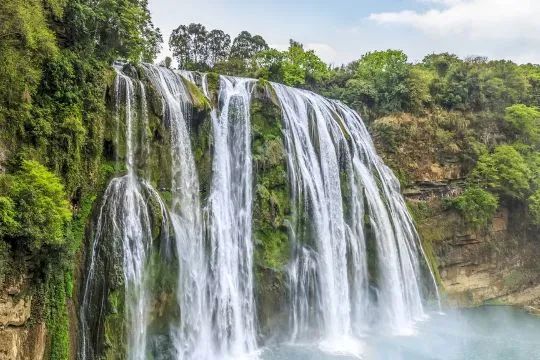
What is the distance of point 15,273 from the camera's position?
28.4 feet

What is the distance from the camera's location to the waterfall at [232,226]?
13922 millimetres

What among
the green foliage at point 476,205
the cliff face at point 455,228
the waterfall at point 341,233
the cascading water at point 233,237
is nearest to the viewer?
the cascading water at point 233,237

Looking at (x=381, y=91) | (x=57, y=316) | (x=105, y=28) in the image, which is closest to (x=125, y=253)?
(x=57, y=316)

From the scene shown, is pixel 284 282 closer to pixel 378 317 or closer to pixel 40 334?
pixel 378 317

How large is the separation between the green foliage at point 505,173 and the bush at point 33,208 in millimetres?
22520

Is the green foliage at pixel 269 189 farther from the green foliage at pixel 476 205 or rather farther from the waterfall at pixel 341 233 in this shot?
the green foliage at pixel 476 205

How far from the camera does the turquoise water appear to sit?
14648 mm

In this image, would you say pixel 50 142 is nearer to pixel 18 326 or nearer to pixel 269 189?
pixel 18 326

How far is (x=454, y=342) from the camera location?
16.9m

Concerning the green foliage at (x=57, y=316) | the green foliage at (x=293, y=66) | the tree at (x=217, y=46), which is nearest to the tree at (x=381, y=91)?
the green foliage at (x=293, y=66)

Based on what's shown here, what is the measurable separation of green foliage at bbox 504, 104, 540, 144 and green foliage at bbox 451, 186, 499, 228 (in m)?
6.55

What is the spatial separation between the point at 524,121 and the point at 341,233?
673 inches

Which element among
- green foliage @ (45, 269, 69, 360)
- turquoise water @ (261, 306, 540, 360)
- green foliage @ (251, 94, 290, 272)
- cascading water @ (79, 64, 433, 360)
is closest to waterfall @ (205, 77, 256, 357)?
cascading water @ (79, 64, 433, 360)

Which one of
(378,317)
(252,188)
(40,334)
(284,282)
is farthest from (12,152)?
(378,317)
